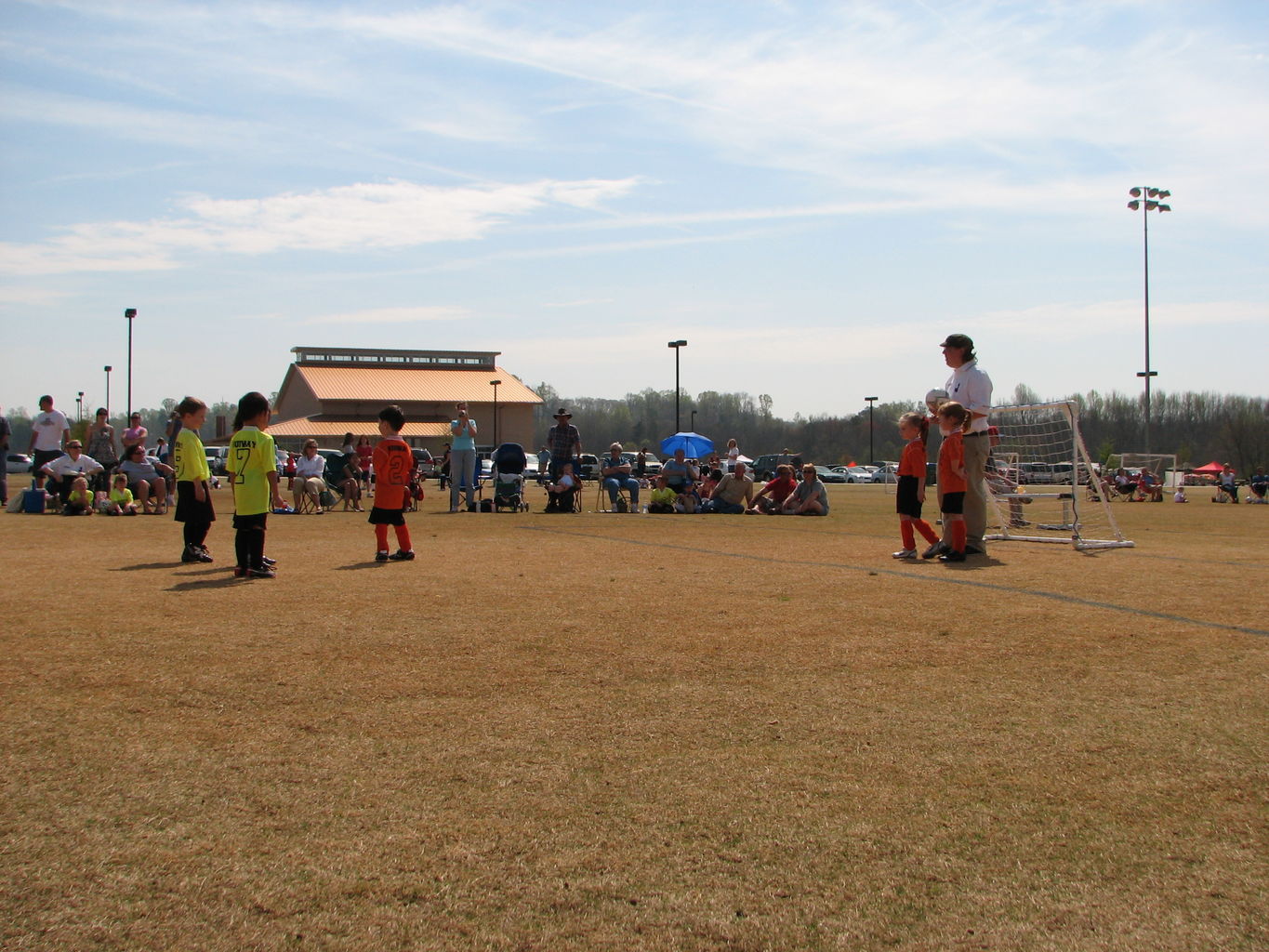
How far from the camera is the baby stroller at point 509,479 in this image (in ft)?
66.5

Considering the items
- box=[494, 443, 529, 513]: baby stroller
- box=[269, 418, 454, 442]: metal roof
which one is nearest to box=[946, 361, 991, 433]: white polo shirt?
box=[494, 443, 529, 513]: baby stroller

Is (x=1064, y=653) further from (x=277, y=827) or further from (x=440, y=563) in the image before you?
(x=440, y=563)

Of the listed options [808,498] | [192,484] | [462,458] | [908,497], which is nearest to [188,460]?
[192,484]

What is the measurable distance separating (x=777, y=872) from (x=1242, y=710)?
8.30 feet

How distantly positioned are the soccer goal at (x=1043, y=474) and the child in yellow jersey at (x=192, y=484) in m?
7.68

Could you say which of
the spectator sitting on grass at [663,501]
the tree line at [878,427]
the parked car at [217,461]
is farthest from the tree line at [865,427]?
the spectator sitting on grass at [663,501]

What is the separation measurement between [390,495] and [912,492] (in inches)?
192

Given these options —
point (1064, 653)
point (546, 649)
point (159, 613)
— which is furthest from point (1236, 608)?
point (159, 613)

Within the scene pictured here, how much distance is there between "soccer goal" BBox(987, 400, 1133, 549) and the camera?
1267 cm

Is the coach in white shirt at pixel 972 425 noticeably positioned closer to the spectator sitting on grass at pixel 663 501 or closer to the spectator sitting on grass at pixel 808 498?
the spectator sitting on grass at pixel 808 498

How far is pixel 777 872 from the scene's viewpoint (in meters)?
2.82

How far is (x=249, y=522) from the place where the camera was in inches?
353

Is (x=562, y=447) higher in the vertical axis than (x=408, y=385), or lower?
lower

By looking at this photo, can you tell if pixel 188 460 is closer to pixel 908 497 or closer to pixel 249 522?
pixel 249 522
